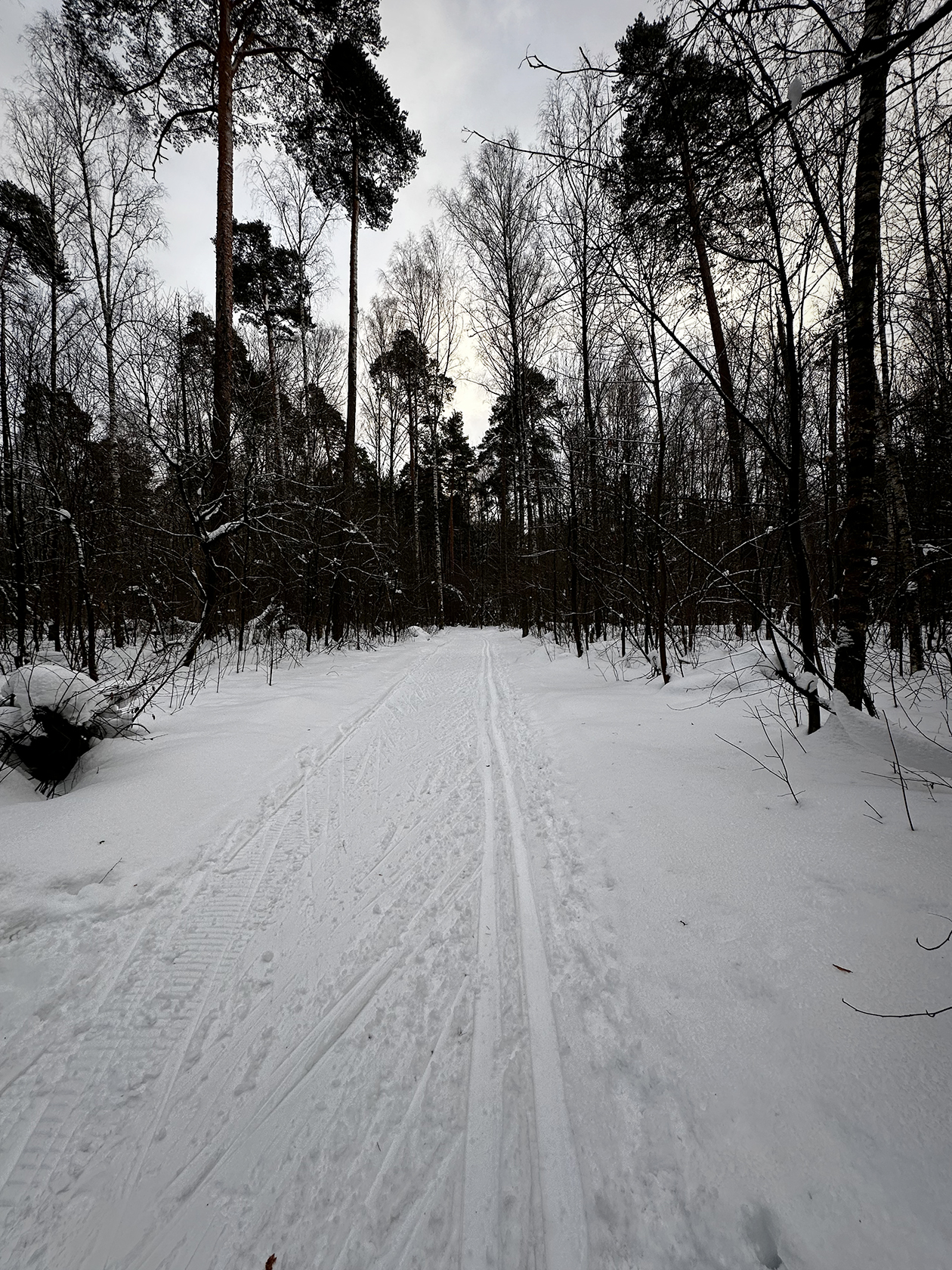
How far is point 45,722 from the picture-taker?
3.52m

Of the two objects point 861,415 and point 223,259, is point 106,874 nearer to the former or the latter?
point 861,415

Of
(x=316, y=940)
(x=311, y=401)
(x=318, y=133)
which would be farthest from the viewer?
(x=311, y=401)

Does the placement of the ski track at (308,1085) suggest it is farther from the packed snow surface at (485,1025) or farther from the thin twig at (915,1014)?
the thin twig at (915,1014)

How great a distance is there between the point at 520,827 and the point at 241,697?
15.2ft

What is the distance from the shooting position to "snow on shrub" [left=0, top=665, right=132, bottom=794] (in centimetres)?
346

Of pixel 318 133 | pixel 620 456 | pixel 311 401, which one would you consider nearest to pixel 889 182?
pixel 620 456

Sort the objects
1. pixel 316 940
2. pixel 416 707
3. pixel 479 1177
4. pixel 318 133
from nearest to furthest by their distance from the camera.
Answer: pixel 479 1177 → pixel 316 940 → pixel 416 707 → pixel 318 133

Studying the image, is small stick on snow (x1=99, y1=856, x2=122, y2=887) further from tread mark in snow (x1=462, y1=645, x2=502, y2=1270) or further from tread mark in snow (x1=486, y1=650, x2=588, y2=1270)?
tread mark in snow (x1=486, y1=650, x2=588, y2=1270)

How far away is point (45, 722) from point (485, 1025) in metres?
3.87

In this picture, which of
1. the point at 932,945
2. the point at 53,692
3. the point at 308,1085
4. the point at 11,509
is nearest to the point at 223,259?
A: the point at 11,509

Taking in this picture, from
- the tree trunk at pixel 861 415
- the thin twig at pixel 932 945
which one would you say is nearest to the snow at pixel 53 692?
the thin twig at pixel 932 945

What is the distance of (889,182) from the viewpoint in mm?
3033

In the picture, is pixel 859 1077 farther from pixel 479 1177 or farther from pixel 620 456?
pixel 620 456

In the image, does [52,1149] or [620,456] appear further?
[620,456]
